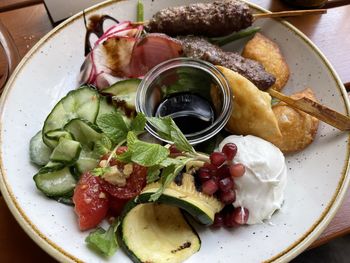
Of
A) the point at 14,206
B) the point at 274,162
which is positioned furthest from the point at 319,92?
the point at 14,206

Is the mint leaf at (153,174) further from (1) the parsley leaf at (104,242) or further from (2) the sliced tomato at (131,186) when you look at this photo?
(1) the parsley leaf at (104,242)

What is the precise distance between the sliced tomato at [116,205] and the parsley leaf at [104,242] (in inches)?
2.6

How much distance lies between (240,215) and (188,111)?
1.37 ft

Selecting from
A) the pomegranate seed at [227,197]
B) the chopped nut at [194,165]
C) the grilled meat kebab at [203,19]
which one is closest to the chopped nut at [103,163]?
the chopped nut at [194,165]

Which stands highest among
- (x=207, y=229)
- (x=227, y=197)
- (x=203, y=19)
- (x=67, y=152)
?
(x=203, y=19)

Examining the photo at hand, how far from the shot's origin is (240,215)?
122cm

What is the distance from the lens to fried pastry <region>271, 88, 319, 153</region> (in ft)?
4.50

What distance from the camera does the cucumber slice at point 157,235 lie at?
1.16 meters

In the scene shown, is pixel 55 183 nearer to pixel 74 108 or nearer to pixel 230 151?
pixel 74 108

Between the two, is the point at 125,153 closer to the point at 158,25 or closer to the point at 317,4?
the point at 158,25

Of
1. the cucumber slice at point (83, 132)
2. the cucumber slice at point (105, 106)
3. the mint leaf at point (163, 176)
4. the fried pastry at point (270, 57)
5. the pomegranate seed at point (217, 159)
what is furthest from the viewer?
the fried pastry at point (270, 57)

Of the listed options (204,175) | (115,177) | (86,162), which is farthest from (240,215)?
(86,162)

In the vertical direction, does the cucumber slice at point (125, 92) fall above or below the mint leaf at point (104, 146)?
above

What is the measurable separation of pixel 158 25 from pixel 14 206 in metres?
0.79
